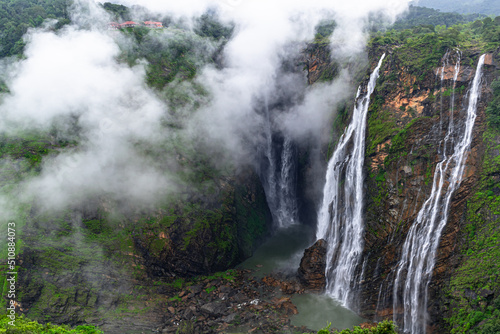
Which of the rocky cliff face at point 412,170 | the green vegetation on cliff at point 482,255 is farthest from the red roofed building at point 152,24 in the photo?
the green vegetation on cliff at point 482,255

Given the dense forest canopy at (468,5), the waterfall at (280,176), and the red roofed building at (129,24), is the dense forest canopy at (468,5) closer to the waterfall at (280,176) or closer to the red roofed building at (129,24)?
the waterfall at (280,176)

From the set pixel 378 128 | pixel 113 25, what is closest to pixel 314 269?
pixel 378 128

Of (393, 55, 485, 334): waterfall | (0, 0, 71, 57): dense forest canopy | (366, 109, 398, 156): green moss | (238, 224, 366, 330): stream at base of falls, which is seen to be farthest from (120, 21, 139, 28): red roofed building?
(393, 55, 485, 334): waterfall

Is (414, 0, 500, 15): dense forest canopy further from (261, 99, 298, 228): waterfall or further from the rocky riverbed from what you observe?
the rocky riverbed

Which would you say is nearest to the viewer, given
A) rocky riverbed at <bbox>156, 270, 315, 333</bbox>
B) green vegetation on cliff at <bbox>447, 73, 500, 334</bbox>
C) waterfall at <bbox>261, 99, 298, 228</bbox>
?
green vegetation on cliff at <bbox>447, 73, 500, 334</bbox>

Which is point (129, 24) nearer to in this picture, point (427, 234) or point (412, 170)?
point (412, 170)
